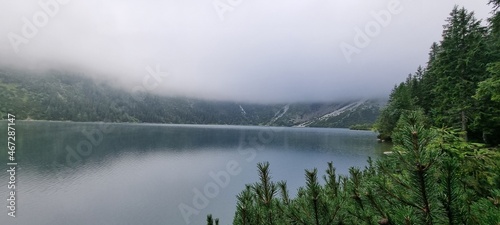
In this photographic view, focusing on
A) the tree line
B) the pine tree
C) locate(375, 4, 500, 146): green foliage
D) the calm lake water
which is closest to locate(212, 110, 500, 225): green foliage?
the tree line

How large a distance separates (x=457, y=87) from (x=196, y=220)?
28.9m

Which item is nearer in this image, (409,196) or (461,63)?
(409,196)

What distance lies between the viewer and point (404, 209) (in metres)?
1.73

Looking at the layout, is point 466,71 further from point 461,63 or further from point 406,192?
point 406,192

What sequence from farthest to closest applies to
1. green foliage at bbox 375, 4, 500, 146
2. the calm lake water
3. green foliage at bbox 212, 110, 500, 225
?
green foliage at bbox 375, 4, 500, 146 → the calm lake water → green foliage at bbox 212, 110, 500, 225

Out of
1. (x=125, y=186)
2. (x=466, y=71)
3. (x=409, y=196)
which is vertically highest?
(x=466, y=71)

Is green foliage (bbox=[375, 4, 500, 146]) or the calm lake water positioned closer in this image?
the calm lake water

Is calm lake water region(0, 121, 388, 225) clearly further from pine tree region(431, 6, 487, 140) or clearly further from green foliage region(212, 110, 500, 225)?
green foliage region(212, 110, 500, 225)

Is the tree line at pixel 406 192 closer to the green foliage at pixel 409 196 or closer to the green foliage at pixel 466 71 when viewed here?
the green foliage at pixel 409 196

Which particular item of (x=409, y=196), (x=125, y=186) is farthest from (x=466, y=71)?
(x=125, y=186)

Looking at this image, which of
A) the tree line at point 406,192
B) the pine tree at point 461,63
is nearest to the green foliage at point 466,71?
the pine tree at point 461,63

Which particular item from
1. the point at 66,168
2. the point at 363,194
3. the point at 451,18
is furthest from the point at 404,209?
the point at 66,168

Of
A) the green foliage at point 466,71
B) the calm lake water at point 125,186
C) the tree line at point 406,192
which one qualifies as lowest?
the calm lake water at point 125,186

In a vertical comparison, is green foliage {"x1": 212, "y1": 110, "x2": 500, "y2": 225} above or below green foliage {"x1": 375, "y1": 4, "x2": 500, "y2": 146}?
below
